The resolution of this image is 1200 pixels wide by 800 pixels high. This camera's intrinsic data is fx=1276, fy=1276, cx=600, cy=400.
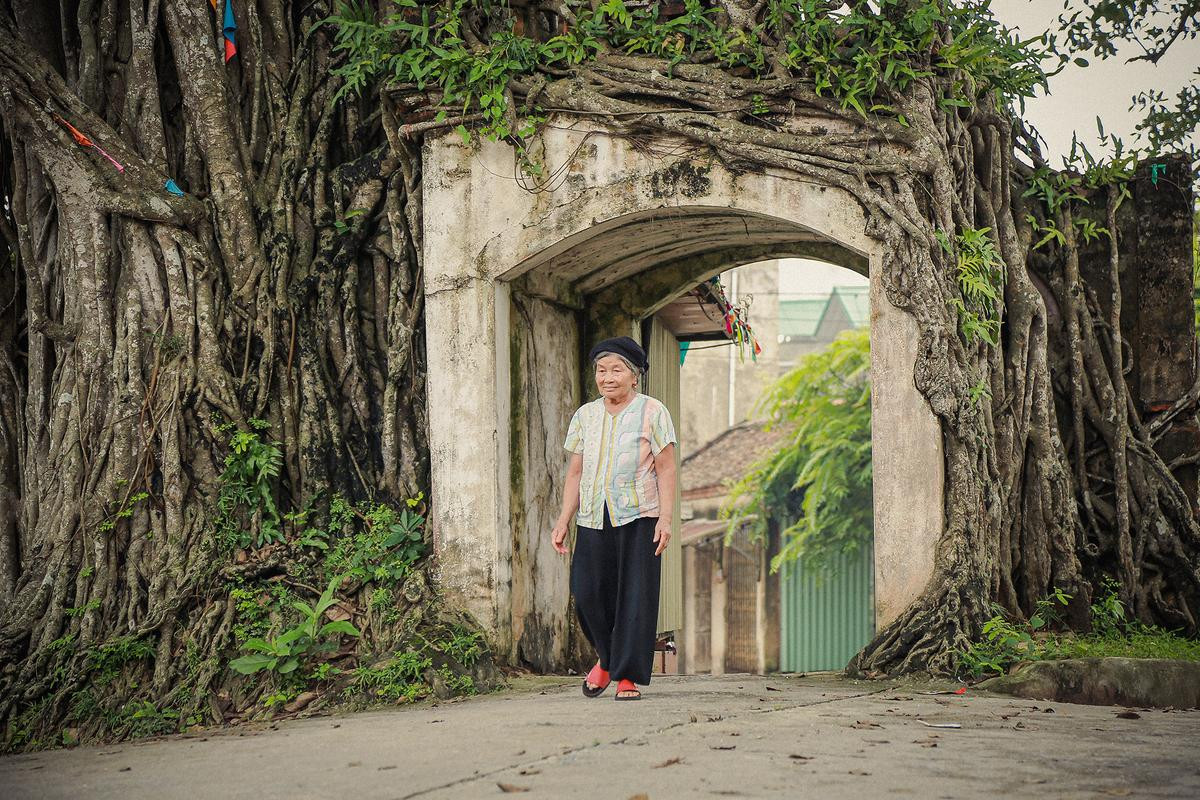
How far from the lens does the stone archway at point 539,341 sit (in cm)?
647

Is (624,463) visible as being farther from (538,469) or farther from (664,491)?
(538,469)

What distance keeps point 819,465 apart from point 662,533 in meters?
12.4

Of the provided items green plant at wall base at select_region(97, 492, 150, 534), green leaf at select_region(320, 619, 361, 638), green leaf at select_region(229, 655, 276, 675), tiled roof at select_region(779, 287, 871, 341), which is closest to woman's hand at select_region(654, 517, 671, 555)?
green leaf at select_region(320, 619, 361, 638)

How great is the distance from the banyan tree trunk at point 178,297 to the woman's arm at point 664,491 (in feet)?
6.28

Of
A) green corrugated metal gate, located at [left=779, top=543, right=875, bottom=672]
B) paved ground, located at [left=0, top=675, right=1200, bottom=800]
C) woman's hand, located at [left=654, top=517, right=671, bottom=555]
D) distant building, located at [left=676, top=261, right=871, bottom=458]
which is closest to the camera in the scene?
paved ground, located at [left=0, top=675, right=1200, bottom=800]

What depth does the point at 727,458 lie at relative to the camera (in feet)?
70.3

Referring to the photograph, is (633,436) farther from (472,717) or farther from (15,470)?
(15,470)

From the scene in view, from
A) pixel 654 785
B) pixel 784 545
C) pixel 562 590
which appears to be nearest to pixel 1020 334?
pixel 562 590

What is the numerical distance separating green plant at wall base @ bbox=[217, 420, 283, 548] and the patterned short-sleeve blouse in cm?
211

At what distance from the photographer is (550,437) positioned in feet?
25.8

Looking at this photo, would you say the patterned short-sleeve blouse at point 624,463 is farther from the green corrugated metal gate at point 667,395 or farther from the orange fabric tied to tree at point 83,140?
the green corrugated metal gate at point 667,395

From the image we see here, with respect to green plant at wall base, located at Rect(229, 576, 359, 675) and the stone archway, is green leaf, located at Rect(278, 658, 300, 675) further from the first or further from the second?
the stone archway

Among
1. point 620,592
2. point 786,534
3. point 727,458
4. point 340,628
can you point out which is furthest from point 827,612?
point 620,592

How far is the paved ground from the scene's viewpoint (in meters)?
3.77
